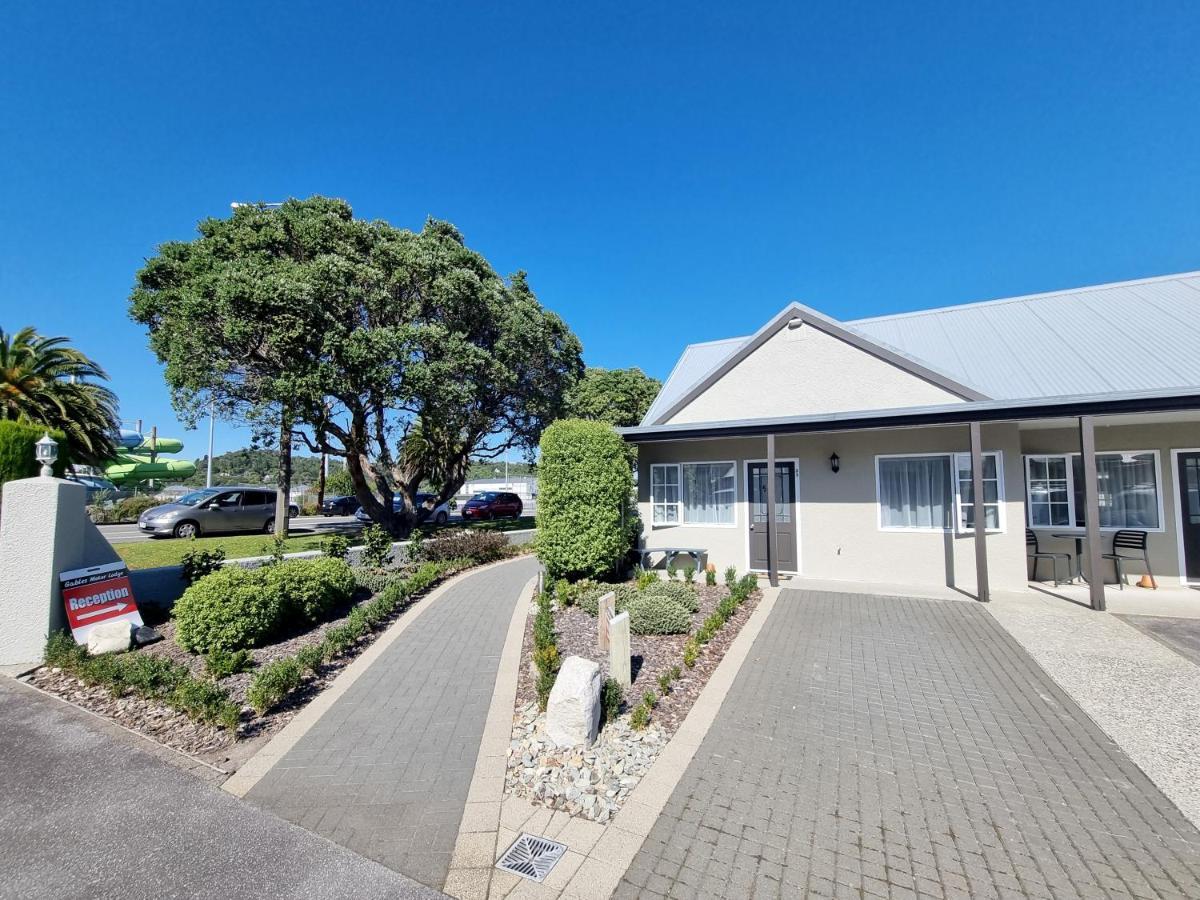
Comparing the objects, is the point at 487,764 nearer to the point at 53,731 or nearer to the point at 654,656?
the point at 654,656

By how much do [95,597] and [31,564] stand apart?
73 cm

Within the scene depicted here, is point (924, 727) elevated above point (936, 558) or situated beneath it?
situated beneath

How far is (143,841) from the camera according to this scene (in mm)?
3014

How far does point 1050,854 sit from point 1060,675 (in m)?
3.26

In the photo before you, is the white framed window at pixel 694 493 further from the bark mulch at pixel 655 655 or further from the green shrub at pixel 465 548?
the green shrub at pixel 465 548

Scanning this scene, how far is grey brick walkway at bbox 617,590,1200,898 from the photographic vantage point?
8.95 ft

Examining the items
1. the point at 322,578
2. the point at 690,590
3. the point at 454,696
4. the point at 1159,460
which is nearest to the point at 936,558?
the point at 1159,460

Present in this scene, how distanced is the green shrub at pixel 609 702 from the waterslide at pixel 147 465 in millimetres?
33662

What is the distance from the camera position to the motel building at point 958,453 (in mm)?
8414

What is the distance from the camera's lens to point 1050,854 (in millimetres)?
2883

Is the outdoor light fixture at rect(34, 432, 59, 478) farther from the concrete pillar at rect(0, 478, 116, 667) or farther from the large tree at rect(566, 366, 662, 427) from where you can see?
the large tree at rect(566, 366, 662, 427)

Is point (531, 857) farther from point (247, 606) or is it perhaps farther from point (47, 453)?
point (47, 453)

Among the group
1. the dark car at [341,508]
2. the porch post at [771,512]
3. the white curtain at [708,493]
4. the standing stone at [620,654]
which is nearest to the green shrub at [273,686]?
the standing stone at [620,654]

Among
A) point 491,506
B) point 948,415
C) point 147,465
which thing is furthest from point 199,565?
point 147,465
